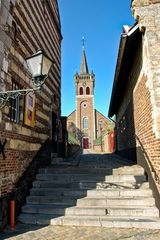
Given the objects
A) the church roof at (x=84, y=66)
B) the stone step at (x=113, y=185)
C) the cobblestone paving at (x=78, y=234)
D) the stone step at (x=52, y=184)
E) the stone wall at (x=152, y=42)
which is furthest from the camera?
the church roof at (x=84, y=66)

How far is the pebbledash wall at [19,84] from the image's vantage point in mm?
5711

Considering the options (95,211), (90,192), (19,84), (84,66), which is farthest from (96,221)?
(84,66)

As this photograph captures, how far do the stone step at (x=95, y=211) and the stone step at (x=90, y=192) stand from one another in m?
0.54

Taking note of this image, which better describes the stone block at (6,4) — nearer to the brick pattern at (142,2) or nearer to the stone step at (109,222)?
the brick pattern at (142,2)

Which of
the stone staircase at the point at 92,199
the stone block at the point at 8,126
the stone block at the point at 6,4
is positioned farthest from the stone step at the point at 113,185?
the stone block at the point at 6,4

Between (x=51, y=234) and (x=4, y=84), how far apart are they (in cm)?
356

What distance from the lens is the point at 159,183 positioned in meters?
5.44

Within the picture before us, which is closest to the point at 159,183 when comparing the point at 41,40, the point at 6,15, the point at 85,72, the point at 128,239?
the point at 128,239

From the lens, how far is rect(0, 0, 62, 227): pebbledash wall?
571 cm

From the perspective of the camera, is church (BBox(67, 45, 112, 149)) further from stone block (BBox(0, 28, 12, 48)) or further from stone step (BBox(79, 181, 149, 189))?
stone block (BBox(0, 28, 12, 48))

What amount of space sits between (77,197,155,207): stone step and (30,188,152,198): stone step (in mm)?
206

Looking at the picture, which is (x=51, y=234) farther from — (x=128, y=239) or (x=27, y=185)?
(x=27, y=185)

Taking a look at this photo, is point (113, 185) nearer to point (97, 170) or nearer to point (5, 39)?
point (97, 170)

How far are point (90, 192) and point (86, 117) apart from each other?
164 feet
